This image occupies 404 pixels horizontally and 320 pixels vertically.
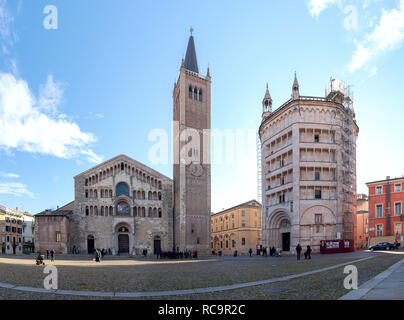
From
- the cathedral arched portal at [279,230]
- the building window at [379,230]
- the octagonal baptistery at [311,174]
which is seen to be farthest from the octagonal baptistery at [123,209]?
the building window at [379,230]

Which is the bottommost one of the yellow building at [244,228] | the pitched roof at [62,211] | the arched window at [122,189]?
the yellow building at [244,228]

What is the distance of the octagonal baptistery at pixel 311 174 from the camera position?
42.8m

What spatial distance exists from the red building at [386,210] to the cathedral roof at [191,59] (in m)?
40.4

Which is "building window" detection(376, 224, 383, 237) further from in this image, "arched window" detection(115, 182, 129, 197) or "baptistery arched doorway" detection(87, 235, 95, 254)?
"baptistery arched doorway" detection(87, 235, 95, 254)

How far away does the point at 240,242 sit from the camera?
69.0 meters

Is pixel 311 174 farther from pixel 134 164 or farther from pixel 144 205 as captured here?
pixel 134 164

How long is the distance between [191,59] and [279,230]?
3993 centimetres

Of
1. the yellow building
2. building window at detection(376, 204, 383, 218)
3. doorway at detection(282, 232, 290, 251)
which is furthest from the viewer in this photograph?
the yellow building

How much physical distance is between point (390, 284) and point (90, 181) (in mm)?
52133

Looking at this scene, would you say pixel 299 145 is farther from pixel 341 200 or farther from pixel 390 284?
pixel 390 284

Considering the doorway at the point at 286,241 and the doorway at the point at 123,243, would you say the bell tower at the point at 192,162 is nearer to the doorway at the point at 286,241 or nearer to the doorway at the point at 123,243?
the doorway at the point at 123,243

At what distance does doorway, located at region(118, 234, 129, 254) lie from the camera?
5455 centimetres

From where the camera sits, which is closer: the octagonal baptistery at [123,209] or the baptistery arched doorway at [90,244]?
the baptistery arched doorway at [90,244]

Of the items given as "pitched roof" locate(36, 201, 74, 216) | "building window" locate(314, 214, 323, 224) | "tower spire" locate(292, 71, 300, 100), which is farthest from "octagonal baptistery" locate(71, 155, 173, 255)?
"tower spire" locate(292, 71, 300, 100)
